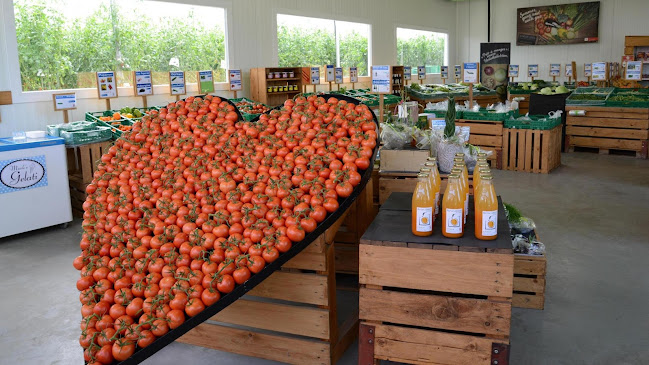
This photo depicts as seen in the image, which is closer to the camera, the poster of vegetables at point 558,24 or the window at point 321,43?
the window at point 321,43

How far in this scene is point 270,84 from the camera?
407 inches

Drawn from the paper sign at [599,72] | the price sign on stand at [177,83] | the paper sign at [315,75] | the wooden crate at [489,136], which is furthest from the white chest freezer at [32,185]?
the paper sign at [599,72]

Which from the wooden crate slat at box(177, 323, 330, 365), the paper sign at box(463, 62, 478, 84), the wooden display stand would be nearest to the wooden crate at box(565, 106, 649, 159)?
the paper sign at box(463, 62, 478, 84)

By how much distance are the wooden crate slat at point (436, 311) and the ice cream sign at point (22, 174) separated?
4219 mm

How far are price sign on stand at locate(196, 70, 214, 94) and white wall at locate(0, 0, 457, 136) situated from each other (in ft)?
1.88

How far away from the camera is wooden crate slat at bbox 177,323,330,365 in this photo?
2979 mm

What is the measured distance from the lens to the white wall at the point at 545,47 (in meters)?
16.2

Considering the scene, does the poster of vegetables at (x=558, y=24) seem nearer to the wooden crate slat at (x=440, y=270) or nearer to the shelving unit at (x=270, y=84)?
the shelving unit at (x=270, y=84)

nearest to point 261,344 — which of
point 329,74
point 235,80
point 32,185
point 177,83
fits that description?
point 32,185

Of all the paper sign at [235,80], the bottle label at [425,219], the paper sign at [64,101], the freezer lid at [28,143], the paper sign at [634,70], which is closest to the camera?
the bottle label at [425,219]

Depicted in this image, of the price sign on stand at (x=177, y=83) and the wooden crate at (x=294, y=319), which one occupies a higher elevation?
the price sign on stand at (x=177, y=83)

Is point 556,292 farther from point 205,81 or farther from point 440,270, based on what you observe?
point 205,81

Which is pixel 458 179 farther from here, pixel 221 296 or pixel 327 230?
pixel 221 296

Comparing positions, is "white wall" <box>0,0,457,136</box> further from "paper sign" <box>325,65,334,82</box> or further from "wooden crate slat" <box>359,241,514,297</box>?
"wooden crate slat" <box>359,241,514,297</box>
